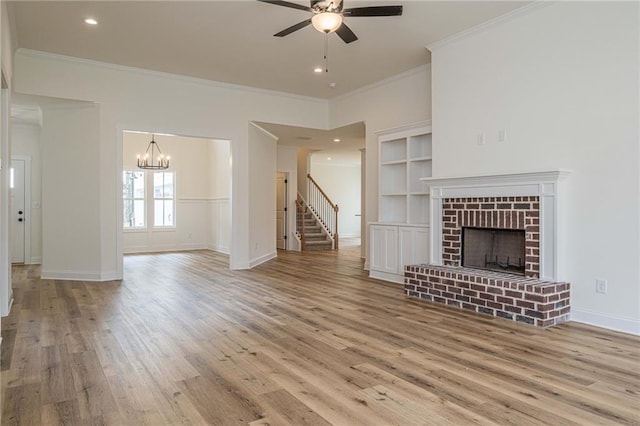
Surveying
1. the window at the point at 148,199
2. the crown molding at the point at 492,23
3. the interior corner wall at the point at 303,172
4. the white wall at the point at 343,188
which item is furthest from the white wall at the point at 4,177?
the white wall at the point at 343,188

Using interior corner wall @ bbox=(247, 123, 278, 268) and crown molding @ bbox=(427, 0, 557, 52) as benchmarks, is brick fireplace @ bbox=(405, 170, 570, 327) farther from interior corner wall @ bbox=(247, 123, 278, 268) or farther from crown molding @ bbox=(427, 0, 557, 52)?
interior corner wall @ bbox=(247, 123, 278, 268)

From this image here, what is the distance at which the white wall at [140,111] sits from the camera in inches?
238

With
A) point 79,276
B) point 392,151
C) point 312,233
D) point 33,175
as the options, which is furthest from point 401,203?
point 33,175

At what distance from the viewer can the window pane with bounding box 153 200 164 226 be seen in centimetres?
1088

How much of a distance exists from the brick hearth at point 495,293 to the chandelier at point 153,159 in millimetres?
7254

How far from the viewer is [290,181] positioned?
1138 centimetres

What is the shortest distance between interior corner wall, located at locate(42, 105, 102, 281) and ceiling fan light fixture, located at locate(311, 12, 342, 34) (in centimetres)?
431

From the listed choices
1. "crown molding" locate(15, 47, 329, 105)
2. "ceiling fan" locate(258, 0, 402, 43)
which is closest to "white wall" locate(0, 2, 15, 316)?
"crown molding" locate(15, 47, 329, 105)

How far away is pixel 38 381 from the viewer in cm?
273

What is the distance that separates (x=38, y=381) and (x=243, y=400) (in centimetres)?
144

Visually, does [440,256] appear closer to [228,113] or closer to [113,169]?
[228,113]

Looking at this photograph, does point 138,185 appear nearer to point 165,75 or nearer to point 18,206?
point 18,206

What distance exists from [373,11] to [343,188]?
40.1ft

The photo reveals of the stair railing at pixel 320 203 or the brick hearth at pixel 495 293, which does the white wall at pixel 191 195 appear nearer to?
the stair railing at pixel 320 203
